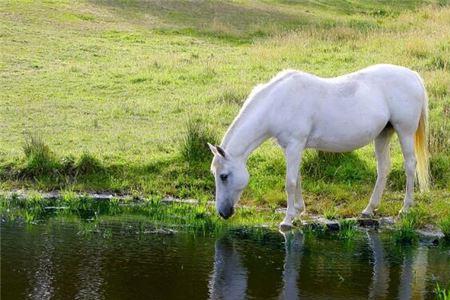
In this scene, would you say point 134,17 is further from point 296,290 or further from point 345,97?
point 296,290

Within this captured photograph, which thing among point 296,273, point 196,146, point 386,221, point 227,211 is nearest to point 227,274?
point 296,273

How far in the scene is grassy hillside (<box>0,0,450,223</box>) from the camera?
1254cm

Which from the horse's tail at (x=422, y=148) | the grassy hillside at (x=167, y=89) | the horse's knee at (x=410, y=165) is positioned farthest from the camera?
the grassy hillside at (x=167, y=89)

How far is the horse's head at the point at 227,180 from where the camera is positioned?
10148mm

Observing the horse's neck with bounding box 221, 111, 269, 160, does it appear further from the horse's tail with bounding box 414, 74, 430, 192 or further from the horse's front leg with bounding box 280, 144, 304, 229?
the horse's tail with bounding box 414, 74, 430, 192

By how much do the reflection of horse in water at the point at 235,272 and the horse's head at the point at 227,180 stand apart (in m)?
0.63

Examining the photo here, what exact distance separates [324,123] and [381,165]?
4.27 feet

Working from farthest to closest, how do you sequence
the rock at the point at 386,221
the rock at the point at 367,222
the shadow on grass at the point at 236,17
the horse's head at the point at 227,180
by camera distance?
the shadow on grass at the point at 236,17 < the rock at the point at 386,221 < the rock at the point at 367,222 < the horse's head at the point at 227,180

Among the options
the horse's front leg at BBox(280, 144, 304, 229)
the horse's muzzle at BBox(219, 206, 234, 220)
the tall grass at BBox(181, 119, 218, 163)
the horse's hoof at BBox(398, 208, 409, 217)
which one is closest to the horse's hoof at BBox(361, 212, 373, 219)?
the horse's hoof at BBox(398, 208, 409, 217)

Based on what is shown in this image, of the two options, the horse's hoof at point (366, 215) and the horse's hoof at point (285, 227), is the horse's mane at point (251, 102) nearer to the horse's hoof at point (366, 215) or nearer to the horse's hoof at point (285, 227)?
the horse's hoof at point (285, 227)

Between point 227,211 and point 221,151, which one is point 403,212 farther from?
point 221,151

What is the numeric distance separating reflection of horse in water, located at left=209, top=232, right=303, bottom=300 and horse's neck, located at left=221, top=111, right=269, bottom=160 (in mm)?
Answer: 1211

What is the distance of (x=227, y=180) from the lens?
400 inches

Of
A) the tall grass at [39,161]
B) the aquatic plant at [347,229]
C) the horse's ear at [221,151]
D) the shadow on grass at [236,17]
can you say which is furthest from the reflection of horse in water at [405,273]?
the shadow on grass at [236,17]
